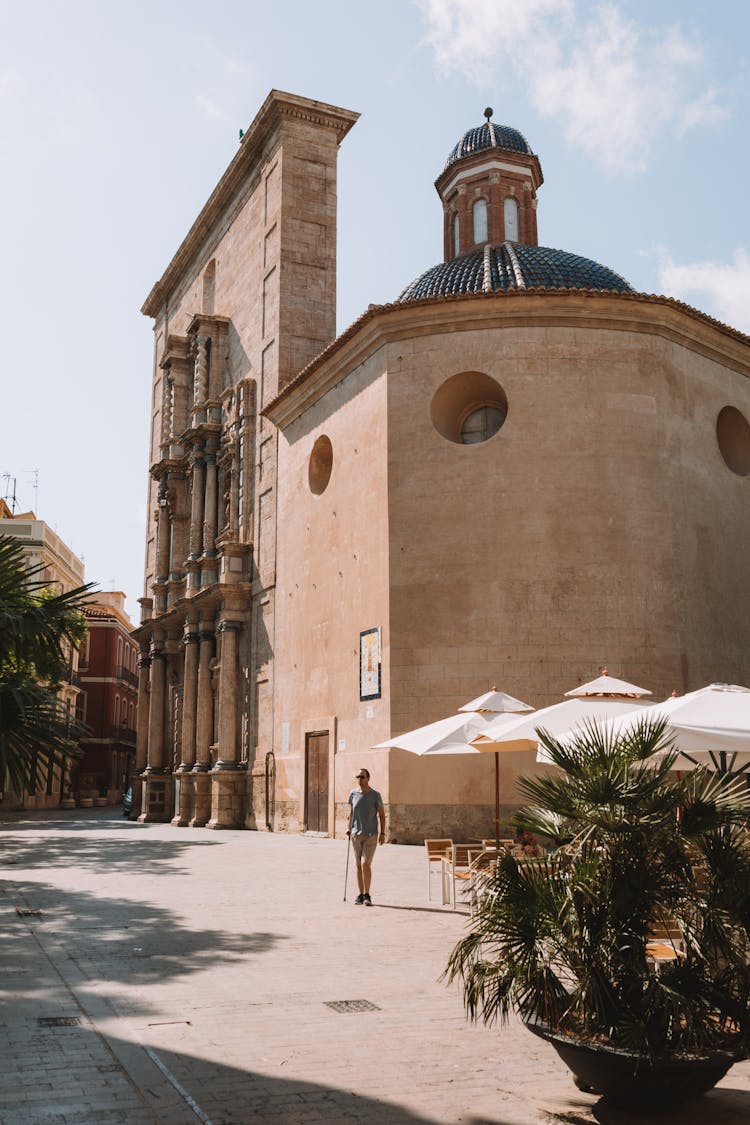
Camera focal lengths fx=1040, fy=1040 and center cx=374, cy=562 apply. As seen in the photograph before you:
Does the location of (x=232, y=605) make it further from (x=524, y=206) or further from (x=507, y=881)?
(x=507, y=881)

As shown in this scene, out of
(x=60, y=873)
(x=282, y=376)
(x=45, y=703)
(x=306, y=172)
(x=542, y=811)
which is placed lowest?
(x=60, y=873)

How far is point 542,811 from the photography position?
5.18 m

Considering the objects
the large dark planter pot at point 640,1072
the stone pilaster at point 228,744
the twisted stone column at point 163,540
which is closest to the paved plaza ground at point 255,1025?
the large dark planter pot at point 640,1072

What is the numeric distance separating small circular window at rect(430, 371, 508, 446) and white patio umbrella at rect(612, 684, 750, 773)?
13146 mm

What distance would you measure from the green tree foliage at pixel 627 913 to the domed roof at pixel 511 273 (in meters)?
22.6

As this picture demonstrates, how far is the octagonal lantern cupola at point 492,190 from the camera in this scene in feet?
107

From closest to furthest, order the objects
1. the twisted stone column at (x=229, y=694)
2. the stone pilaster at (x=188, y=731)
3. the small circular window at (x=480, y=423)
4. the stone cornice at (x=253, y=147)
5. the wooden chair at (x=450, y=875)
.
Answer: the wooden chair at (x=450, y=875), the small circular window at (x=480, y=423), the twisted stone column at (x=229, y=694), the stone cornice at (x=253, y=147), the stone pilaster at (x=188, y=731)

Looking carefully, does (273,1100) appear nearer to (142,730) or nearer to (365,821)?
(365,821)

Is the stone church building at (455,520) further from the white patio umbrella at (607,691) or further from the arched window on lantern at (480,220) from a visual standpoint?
the white patio umbrella at (607,691)

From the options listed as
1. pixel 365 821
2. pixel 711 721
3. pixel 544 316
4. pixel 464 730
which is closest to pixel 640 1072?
pixel 711 721

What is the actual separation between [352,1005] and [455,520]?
1421 centimetres

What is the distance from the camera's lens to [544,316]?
68.4 ft

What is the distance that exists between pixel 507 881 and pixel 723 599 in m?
17.6

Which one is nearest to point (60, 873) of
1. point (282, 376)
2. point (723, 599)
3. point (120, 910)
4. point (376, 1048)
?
point (120, 910)
